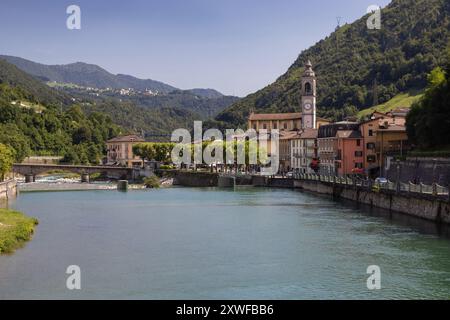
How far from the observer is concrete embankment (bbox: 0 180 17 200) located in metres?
73.7

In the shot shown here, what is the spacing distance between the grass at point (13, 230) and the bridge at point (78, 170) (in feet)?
230

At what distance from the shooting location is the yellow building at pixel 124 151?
15438 centimetres

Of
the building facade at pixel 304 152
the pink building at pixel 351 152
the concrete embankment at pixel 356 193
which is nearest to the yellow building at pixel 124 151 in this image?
the concrete embankment at pixel 356 193

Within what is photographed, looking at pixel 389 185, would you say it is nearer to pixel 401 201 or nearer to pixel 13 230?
pixel 401 201

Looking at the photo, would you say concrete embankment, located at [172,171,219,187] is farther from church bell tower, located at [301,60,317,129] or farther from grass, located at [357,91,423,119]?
grass, located at [357,91,423,119]

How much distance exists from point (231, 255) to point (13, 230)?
14.0m

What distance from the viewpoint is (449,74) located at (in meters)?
64.9

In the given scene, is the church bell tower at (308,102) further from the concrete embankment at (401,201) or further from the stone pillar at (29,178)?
the concrete embankment at (401,201)

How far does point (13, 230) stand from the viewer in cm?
4175

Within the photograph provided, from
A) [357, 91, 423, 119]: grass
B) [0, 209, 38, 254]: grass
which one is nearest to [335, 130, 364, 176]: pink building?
[0, 209, 38, 254]: grass

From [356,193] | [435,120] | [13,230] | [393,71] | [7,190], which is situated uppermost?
[393,71]

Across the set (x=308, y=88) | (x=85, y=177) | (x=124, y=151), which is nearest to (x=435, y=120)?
(x=85, y=177)

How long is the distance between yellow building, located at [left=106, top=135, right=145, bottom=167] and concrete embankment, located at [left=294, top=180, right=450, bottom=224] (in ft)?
267
